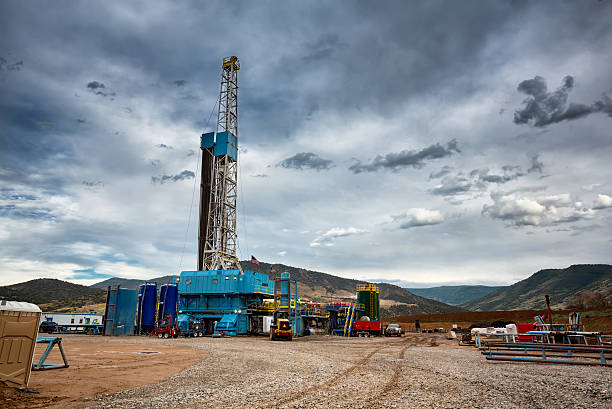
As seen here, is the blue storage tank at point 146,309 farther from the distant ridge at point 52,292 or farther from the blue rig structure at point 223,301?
the distant ridge at point 52,292

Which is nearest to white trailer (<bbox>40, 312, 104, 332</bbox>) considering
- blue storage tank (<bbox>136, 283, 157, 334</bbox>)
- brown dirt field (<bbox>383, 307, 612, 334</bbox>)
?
blue storage tank (<bbox>136, 283, 157, 334</bbox>)

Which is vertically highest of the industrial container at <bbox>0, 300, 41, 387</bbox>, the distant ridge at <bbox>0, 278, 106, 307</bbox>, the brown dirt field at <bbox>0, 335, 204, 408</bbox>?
the distant ridge at <bbox>0, 278, 106, 307</bbox>

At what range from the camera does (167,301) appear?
42.7 metres

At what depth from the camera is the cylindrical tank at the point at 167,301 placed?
138 feet

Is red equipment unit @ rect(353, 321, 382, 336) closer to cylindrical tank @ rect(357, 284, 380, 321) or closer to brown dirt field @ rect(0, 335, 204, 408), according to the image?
cylindrical tank @ rect(357, 284, 380, 321)

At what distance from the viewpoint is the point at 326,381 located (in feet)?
37.2

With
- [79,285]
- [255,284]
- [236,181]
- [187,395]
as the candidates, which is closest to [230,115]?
[236,181]

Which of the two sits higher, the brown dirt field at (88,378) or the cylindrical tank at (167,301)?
the cylindrical tank at (167,301)

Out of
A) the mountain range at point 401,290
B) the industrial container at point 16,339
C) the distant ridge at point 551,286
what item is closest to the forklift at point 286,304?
the industrial container at point 16,339

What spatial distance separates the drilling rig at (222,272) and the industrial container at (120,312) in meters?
4.90

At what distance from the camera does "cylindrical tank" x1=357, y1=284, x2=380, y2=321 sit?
51.2 metres

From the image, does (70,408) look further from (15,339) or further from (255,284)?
(255,284)

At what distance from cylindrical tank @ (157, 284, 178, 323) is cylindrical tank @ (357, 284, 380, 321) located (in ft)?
76.1

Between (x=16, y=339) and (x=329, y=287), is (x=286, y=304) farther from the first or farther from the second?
(x=329, y=287)
